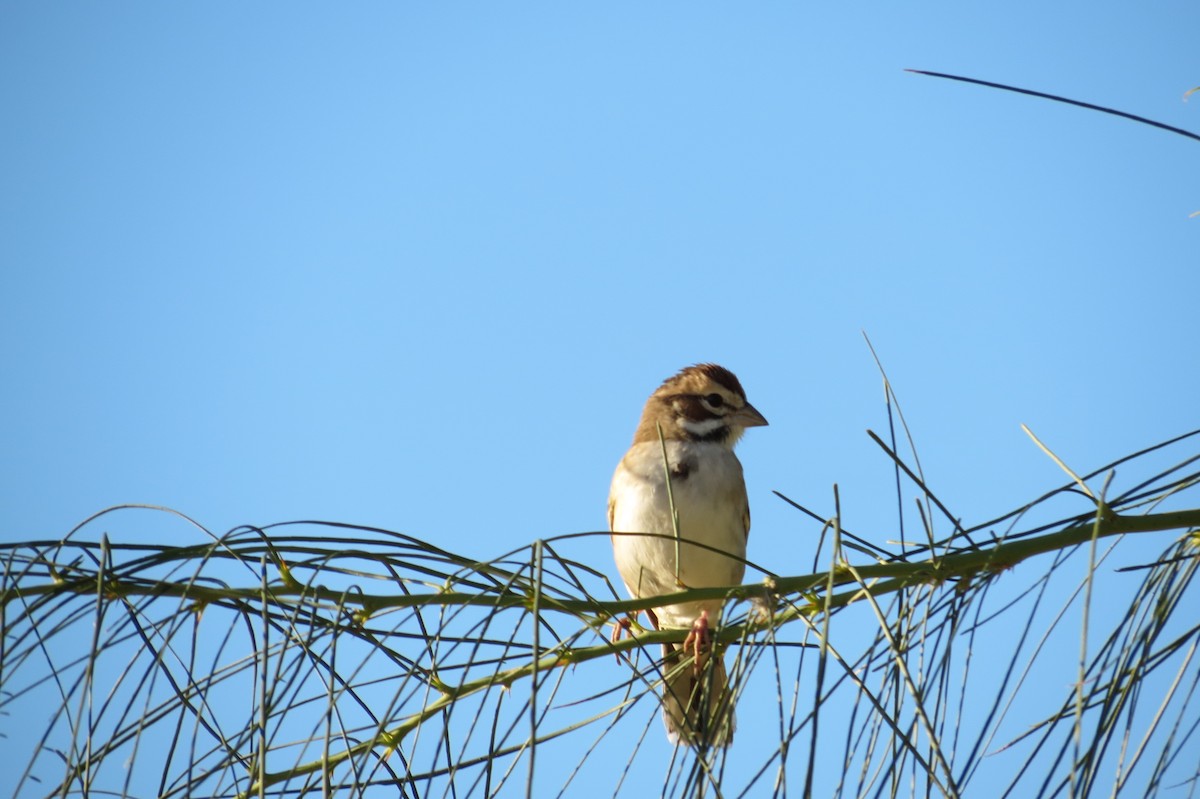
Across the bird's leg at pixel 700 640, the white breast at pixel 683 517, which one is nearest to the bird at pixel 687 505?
the white breast at pixel 683 517

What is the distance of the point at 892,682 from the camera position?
2.74 metres

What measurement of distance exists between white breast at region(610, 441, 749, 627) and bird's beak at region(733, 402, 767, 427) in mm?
400

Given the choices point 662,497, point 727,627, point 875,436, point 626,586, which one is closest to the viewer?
point 875,436

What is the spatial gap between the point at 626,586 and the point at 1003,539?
420cm

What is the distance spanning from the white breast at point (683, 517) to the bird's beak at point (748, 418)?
1.31 ft

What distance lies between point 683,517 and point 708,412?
1018 millimetres

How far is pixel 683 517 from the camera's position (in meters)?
6.40

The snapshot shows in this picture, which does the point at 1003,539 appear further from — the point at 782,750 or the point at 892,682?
the point at 782,750

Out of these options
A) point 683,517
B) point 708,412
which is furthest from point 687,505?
point 708,412

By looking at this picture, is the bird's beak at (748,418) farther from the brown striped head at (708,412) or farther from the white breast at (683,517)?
the white breast at (683,517)

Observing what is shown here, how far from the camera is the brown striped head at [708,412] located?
23.6 feet

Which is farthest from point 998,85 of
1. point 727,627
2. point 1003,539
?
point 727,627

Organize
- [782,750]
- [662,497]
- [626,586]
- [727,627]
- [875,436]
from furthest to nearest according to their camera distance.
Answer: [626,586]
[662,497]
[727,627]
[875,436]
[782,750]

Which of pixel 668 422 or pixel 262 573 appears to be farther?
pixel 668 422
